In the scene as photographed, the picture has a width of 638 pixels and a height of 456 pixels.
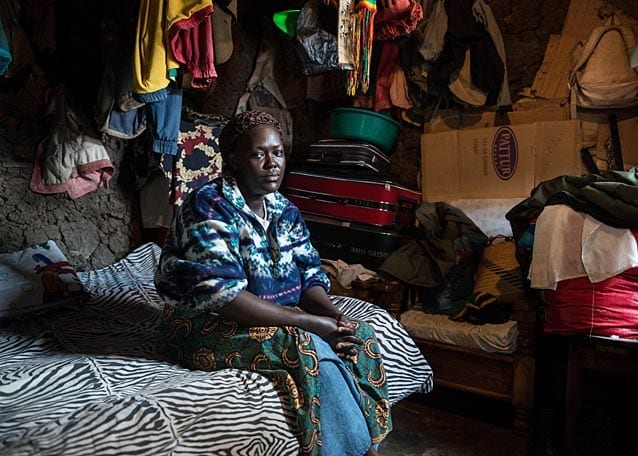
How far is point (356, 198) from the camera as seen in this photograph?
10.8 ft

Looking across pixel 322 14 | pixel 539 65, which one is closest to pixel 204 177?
pixel 322 14

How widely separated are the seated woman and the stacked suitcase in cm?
144

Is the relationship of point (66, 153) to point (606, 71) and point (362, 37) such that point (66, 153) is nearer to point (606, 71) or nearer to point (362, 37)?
point (362, 37)

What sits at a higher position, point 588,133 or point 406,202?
point 588,133

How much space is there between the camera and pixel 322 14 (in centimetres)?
262

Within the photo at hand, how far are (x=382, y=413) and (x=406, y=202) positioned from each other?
201 centimetres

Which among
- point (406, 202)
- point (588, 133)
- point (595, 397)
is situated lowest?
point (595, 397)

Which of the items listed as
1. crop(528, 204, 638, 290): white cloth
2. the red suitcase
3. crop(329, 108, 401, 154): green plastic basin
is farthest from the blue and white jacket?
crop(329, 108, 401, 154): green plastic basin

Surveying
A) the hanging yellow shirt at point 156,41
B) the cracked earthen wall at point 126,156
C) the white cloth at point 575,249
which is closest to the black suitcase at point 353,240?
the cracked earthen wall at point 126,156

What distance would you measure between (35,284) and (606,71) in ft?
10.9

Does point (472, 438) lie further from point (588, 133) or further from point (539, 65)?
point (539, 65)

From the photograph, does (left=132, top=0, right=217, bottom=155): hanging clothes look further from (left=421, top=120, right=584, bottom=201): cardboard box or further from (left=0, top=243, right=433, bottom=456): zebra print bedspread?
(left=421, top=120, right=584, bottom=201): cardboard box

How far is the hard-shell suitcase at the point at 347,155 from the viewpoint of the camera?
340 cm

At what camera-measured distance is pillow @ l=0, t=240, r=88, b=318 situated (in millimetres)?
2102
